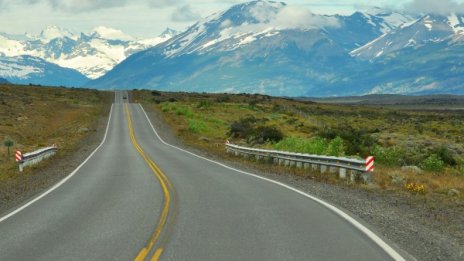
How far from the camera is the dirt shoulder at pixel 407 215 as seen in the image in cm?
998

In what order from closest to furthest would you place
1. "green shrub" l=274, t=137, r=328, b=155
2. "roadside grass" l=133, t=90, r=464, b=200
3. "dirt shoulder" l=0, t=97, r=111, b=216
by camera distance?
"dirt shoulder" l=0, t=97, r=111, b=216
"roadside grass" l=133, t=90, r=464, b=200
"green shrub" l=274, t=137, r=328, b=155

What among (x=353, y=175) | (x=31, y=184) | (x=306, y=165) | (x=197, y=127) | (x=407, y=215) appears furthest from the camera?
(x=197, y=127)

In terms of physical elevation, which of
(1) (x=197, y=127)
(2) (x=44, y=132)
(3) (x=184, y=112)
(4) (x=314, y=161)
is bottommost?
(2) (x=44, y=132)

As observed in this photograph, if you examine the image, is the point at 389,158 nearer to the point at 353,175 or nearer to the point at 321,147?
the point at 321,147

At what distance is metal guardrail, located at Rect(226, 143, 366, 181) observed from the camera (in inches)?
770

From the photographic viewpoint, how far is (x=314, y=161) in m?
23.0

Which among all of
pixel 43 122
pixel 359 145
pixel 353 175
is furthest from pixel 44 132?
pixel 353 175

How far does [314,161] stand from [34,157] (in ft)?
47.6

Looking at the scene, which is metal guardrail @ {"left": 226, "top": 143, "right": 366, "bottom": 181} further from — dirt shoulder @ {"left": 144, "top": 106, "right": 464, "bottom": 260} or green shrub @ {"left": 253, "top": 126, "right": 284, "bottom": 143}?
green shrub @ {"left": 253, "top": 126, "right": 284, "bottom": 143}

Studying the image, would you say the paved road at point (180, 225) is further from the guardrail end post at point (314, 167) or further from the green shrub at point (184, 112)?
the green shrub at point (184, 112)

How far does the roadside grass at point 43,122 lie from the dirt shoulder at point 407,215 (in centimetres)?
1331

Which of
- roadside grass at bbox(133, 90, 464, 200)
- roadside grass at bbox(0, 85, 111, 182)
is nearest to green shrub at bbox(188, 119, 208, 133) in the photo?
roadside grass at bbox(133, 90, 464, 200)

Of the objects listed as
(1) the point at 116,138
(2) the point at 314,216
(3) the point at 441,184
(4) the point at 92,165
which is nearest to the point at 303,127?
(1) the point at 116,138

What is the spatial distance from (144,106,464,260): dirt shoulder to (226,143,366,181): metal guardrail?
34.9 inches
